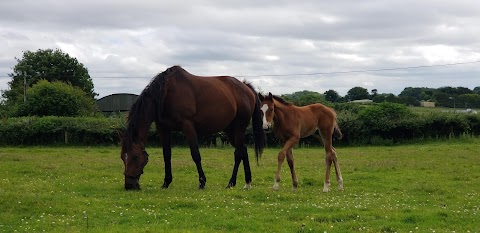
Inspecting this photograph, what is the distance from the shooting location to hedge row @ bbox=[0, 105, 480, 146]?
113ft

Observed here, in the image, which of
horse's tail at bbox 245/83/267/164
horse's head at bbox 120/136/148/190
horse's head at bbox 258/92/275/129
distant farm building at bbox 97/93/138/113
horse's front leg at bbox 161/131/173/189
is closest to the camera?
horse's head at bbox 120/136/148/190

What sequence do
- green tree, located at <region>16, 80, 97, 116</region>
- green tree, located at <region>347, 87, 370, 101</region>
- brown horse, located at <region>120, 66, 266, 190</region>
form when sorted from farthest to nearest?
green tree, located at <region>347, 87, 370, 101</region>
green tree, located at <region>16, 80, 97, 116</region>
brown horse, located at <region>120, 66, 266, 190</region>

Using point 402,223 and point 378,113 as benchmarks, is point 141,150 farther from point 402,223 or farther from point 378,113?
point 378,113

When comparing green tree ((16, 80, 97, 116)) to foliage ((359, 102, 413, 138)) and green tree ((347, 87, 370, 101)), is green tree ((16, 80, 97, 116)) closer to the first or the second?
foliage ((359, 102, 413, 138))

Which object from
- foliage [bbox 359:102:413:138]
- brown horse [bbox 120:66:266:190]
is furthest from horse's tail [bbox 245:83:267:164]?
foliage [bbox 359:102:413:138]

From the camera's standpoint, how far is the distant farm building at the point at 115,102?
2510 inches

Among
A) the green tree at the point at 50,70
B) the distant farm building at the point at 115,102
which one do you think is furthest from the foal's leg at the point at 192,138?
the green tree at the point at 50,70

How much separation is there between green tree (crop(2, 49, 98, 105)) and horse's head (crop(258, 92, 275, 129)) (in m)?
60.2

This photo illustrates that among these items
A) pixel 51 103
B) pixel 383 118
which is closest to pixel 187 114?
pixel 383 118

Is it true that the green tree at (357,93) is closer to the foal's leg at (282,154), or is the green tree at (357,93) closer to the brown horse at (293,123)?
the brown horse at (293,123)

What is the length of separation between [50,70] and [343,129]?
47777 mm

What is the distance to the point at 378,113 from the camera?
3716 cm

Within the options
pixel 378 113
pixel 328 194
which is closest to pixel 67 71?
pixel 378 113

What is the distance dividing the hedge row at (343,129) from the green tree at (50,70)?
34.2 meters
